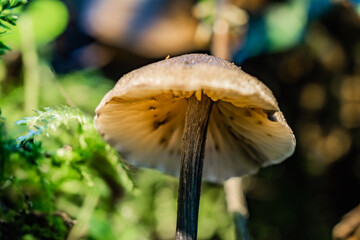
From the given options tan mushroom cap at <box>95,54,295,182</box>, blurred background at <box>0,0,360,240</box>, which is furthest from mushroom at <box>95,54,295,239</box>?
blurred background at <box>0,0,360,240</box>

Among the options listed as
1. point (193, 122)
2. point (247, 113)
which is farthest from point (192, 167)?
point (247, 113)

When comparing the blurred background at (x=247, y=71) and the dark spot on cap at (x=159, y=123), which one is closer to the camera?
the dark spot on cap at (x=159, y=123)

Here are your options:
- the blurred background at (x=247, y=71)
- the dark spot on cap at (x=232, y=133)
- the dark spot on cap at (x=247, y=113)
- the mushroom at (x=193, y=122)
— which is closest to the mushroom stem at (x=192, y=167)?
the mushroom at (x=193, y=122)

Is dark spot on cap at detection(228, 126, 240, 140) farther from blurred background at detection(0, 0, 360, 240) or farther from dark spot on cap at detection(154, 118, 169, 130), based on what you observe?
blurred background at detection(0, 0, 360, 240)

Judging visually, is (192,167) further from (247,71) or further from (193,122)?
(247,71)

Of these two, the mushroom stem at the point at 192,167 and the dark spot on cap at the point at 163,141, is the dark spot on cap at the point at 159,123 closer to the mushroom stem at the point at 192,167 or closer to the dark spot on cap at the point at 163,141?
the dark spot on cap at the point at 163,141

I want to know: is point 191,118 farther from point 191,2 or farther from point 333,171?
point 333,171
